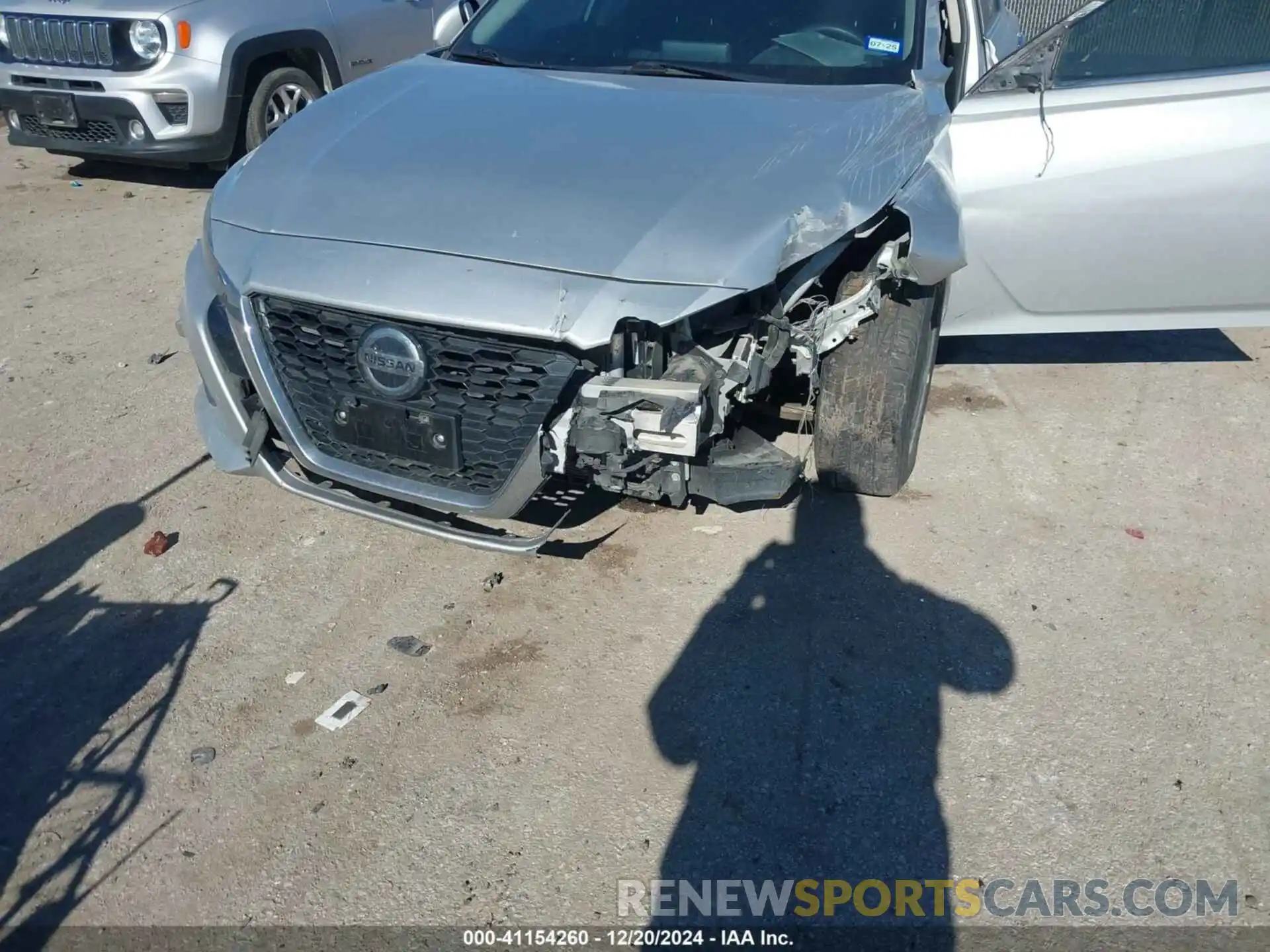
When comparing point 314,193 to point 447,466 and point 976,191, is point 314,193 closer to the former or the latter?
point 447,466

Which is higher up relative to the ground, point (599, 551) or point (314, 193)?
point (314, 193)

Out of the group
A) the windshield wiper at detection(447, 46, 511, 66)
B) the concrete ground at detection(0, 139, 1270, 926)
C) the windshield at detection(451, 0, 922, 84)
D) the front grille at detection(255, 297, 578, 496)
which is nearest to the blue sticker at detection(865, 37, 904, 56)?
the windshield at detection(451, 0, 922, 84)

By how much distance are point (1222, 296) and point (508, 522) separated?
8.52 ft

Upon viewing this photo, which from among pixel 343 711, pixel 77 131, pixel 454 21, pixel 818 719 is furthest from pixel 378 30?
pixel 818 719

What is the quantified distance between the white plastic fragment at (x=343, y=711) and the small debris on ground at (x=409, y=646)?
19 centimetres

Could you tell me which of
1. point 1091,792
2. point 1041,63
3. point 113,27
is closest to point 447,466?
point 1091,792

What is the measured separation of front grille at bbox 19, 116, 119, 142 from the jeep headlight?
470 mm

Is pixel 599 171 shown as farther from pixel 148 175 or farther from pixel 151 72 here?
pixel 148 175

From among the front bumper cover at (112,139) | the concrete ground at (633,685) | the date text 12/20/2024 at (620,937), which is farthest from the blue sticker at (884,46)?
the front bumper cover at (112,139)

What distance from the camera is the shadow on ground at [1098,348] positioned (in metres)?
4.72

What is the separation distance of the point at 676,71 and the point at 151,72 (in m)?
4.03

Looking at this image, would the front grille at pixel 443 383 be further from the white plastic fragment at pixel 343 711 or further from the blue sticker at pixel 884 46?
the blue sticker at pixel 884 46

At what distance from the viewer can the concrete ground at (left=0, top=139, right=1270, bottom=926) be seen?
239 cm

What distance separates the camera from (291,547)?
3.45 m
